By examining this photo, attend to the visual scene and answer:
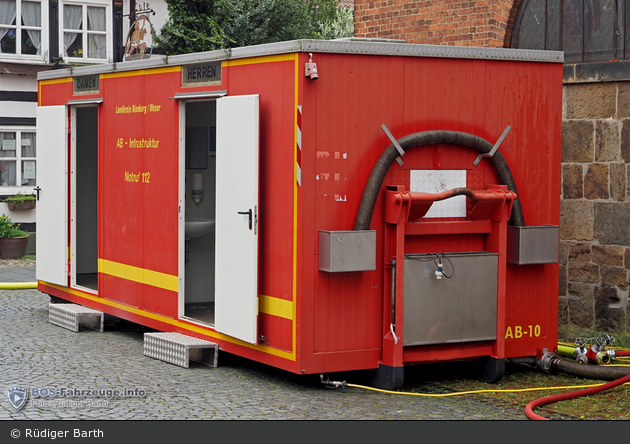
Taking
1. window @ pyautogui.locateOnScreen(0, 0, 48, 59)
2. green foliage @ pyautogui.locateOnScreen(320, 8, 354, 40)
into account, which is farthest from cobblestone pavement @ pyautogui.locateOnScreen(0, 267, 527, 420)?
green foliage @ pyautogui.locateOnScreen(320, 8, 354, 40)

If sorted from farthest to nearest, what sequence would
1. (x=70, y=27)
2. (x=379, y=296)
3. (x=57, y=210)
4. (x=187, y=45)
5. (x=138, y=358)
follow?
1. (x=187, y=45)
2. (x=70, y=27)
3. (x=57, y=210)
4. (x=138, y=358)
5. (x=379, y=296)

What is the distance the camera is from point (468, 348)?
794 cm

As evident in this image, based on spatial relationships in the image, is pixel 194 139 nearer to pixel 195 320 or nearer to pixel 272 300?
pixel 195 320

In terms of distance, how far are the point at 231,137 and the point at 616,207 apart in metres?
4.13

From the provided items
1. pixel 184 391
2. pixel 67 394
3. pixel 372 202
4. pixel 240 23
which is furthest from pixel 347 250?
pixel 240 23

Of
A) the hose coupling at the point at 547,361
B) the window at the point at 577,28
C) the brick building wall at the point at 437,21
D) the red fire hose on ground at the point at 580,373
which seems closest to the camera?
the red fire hose on ground at the point at 580,373

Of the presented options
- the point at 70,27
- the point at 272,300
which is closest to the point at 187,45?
the point at 70,27

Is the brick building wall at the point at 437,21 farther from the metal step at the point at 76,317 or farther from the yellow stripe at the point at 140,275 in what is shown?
the metal step at the point at 76,317

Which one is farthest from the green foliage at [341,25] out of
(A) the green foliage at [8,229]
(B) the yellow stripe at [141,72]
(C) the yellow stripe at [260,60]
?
(C) the yellow stripe at [260,60]

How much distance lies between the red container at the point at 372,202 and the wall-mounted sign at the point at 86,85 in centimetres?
195

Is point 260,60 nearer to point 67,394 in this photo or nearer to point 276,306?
point 276,306

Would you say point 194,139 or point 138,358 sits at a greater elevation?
point 194,139

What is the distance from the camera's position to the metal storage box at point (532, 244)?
808 cm

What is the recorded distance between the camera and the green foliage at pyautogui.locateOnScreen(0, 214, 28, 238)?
59.5 ft
